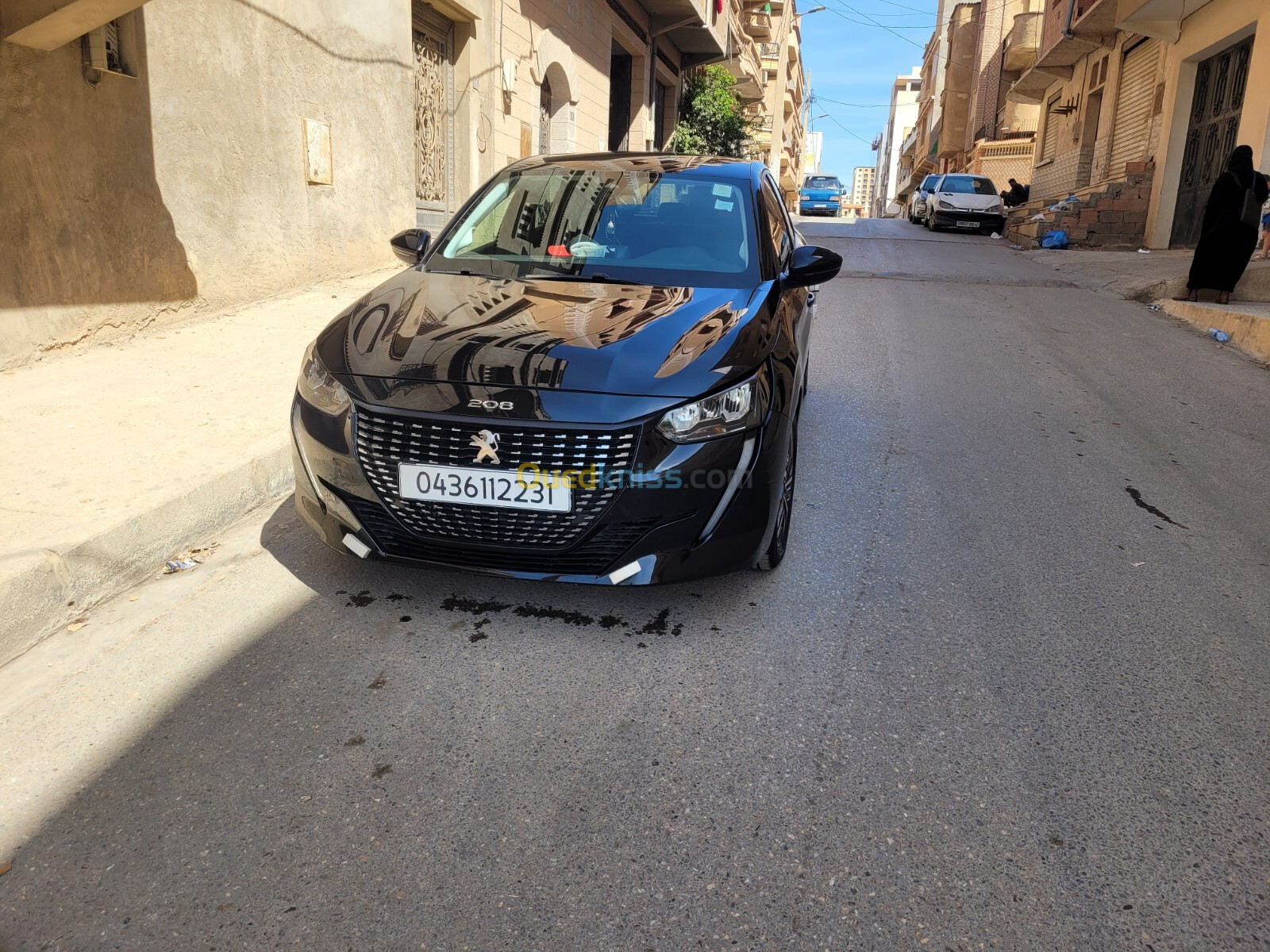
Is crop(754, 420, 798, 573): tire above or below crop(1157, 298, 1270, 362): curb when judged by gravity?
below

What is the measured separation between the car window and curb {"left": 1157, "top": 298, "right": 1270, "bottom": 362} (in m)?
5.59

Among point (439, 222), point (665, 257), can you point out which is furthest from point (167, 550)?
point (439, 222)

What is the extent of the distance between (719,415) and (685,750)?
1.02 metres

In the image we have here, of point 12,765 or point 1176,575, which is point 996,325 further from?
point 12,765

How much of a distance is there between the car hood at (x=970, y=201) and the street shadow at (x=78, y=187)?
2283cm

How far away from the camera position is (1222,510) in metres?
4.39

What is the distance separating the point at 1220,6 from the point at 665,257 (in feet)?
53.6

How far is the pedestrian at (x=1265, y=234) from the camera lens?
39.7ft

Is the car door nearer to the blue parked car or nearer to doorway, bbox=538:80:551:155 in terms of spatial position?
doorway, bbox=538:80:551:155

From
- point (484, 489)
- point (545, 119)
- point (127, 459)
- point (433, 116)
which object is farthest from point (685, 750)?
point (545, 119)

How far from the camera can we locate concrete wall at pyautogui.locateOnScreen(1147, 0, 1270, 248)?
1334 cm

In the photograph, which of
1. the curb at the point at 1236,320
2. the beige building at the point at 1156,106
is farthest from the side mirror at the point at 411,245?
the beige building at the point at 1156,106

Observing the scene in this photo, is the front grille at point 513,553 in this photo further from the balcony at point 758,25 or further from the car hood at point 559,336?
the balcony at point 758,25

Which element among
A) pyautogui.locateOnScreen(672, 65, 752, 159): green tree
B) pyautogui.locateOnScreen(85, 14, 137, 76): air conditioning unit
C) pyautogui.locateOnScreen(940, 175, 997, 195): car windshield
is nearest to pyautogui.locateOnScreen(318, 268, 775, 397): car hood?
pyautogui.locateOnScreen(85, 14, 137, 76): air conditioning unit
